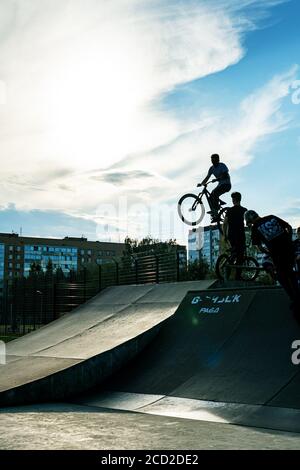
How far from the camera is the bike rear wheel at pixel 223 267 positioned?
12.0 metres

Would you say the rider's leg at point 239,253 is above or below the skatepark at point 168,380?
above

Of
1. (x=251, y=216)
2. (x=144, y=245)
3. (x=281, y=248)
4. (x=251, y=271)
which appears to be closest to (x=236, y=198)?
(x=251, y=271)

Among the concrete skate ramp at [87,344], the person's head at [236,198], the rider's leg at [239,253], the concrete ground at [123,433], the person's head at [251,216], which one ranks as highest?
the person's head at [236,198]

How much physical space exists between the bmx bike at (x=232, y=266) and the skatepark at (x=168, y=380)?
635 mm

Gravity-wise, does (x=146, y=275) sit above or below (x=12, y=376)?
above

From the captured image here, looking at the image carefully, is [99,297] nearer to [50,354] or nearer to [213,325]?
[50,354]

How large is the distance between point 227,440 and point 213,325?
14.8 feet

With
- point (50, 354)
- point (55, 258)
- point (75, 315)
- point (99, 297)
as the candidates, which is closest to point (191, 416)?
point (50, 354)

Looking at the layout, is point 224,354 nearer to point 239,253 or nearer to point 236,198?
point 239,253

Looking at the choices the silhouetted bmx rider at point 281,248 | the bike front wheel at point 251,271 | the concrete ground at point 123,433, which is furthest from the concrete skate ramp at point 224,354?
the bike front wheel at point 251,271

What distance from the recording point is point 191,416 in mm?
6922

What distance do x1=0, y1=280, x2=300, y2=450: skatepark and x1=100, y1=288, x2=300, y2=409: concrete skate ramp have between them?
0.02 meters

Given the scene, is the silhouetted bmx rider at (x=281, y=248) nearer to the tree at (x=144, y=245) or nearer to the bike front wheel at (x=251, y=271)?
the bike front wheel at (x=251, y=271)
